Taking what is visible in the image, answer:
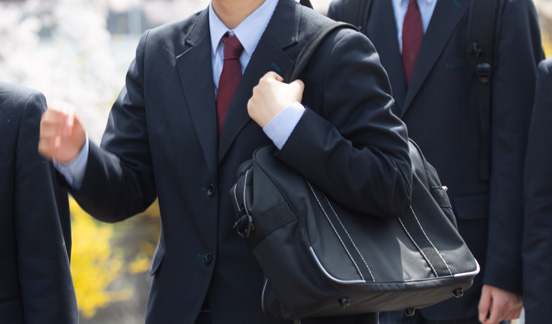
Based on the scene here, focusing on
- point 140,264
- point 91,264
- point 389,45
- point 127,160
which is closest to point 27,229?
point 127,160

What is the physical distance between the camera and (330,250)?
6.74 feet

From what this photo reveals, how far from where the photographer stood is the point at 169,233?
7.97 ft

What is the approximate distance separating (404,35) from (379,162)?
47.0 inches

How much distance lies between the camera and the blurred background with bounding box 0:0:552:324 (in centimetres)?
545

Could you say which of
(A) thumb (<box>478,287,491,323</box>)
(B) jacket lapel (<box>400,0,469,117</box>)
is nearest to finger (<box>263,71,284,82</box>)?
(B) jacket lapel (<box>400,0,469,117</box>)

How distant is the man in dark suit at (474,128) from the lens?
3076mm

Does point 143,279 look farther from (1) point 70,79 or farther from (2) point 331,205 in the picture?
(2) point 331,205

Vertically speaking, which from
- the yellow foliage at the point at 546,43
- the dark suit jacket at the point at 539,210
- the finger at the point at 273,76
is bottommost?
the yellow foliage at the point at 546,43

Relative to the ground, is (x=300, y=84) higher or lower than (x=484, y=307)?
higher

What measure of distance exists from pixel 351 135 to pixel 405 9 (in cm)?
120

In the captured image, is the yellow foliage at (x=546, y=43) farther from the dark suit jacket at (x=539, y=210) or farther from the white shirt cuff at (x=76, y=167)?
the white shirt cuff at (x=76, y=167)

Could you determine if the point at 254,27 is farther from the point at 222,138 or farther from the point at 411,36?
the point at 411,36

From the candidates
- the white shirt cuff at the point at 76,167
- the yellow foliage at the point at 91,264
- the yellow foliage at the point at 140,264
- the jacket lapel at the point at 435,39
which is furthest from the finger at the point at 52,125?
the yellow foliage at the point at 140,264

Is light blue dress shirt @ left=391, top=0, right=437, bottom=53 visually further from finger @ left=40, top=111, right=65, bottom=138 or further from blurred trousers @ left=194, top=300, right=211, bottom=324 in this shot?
finger @ left=40, top=111, right=65, bottom=138
